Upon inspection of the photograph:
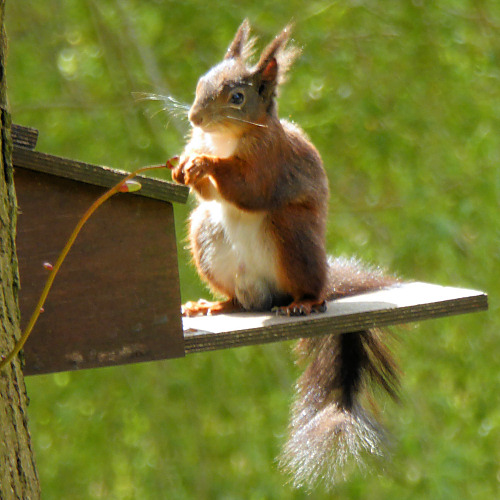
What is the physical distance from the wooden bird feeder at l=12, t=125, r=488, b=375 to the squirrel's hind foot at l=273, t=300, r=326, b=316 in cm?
31

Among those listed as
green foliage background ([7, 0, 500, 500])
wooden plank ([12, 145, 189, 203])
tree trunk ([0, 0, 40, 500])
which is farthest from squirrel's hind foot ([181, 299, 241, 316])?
green foliage background ([7, 0, 500, 500])

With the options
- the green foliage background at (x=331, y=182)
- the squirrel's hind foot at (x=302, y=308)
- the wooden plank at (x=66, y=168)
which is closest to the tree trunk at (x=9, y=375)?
the wooden plank at (x=66, y=168)

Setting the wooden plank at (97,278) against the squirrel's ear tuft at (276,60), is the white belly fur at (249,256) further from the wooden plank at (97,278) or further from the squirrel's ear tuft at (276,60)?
the wooden plank at (97,278)

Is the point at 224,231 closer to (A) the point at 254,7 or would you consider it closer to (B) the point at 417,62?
(A) the point at 254,7

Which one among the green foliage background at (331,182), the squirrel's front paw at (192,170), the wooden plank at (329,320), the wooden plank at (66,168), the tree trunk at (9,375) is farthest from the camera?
the green foliage background at (331,182)

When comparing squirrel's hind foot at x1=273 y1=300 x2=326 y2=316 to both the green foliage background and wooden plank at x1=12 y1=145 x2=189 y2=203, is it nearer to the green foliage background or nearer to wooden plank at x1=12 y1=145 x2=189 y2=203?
wooden plank at x1=12 y1=145 x2=189 y2=203

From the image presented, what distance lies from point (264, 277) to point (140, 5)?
1.94 m

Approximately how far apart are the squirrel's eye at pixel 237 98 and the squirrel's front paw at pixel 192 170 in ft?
0.62

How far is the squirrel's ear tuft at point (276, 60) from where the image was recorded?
6.06 ft

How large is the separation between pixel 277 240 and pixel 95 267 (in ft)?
1.84

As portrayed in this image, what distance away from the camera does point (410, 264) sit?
3559 millimetres

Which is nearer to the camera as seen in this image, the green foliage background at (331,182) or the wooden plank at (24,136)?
the wooden plank at (24,136)

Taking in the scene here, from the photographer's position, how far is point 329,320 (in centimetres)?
159

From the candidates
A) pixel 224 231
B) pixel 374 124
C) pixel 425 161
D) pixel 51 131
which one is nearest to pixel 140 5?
pixel 51 131
